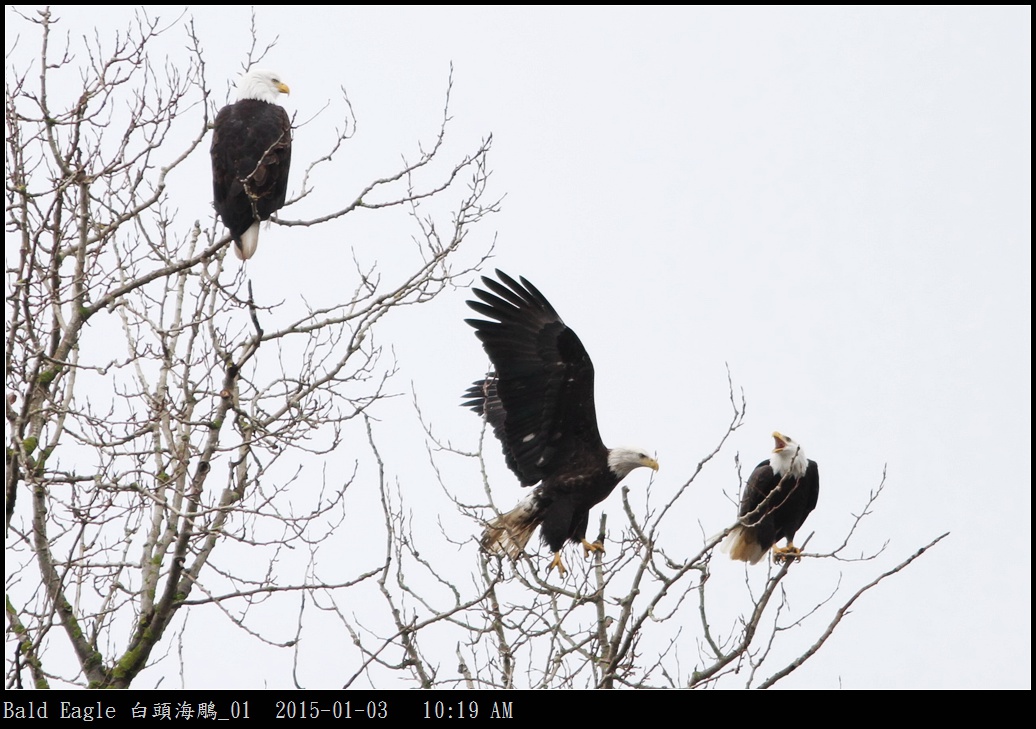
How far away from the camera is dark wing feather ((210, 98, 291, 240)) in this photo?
5633 millimetres

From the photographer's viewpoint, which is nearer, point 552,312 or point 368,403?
point 368,403

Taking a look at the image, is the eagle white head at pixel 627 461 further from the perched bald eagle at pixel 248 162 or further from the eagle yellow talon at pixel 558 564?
the perched bald eagle at pixel 248 162

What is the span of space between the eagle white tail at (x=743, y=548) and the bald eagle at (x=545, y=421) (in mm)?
1098

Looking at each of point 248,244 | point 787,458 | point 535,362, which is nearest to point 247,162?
point 248,244

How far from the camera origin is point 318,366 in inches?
186

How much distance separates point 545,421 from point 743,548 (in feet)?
5.47

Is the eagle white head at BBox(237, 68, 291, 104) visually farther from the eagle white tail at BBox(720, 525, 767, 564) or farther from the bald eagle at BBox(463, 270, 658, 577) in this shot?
the eagle white tail at BBox(720, 525, 767, 564)

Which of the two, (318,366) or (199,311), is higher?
(199,311)

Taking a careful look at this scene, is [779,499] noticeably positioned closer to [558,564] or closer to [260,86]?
[558,564]

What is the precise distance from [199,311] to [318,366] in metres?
0.58

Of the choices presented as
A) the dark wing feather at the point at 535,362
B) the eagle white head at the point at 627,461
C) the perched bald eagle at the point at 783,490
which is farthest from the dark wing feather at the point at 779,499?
the dark wing feather at the point at 535,362

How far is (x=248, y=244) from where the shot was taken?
563 centimetres
